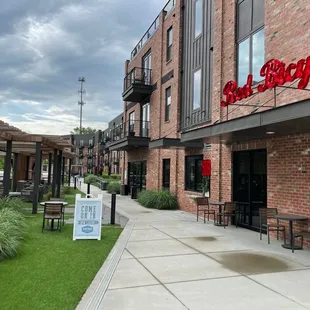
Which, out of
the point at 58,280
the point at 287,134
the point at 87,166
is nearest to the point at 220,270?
the point at 58,280

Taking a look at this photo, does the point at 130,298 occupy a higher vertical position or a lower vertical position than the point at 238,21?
lower

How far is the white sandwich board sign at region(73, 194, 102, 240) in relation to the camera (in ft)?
27.7

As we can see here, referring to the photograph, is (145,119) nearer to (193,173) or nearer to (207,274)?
(193,173)

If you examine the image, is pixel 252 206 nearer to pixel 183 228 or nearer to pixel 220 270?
pixel 183 228

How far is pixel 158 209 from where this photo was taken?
51.8ft

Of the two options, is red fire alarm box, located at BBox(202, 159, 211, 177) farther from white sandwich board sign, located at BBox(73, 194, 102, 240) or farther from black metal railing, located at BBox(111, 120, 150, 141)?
black metal railing, located at BBox(111, 120, 150, 141)

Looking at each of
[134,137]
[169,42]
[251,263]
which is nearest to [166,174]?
[134,137]

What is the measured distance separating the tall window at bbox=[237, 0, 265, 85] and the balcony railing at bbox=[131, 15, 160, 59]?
10145mm

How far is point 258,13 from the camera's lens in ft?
34.8

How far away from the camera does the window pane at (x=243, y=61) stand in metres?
11.1

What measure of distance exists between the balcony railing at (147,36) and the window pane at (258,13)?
10.8m


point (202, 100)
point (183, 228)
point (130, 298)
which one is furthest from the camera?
point (202, 100)

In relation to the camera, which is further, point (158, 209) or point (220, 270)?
point (158, 209)

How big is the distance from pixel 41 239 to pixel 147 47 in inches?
687
